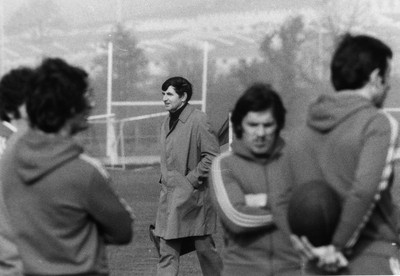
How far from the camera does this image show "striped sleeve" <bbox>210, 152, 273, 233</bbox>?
5.02m

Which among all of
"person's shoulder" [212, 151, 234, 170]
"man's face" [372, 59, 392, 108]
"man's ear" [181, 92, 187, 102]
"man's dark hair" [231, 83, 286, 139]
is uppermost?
"man's face" [372, 59, 392, 108]

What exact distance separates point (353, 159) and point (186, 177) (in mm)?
4830

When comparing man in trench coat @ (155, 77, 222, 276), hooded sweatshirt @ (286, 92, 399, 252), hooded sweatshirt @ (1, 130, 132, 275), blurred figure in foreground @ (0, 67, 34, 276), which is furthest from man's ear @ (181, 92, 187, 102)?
hooded sweatshirt @ (1, 130, 132, 275)

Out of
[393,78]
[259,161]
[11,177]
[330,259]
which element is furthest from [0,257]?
[393,78]

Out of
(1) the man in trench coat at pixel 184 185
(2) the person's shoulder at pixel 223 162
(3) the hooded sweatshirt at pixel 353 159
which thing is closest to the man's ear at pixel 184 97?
(1) the man in trench coat at pixel 184 185

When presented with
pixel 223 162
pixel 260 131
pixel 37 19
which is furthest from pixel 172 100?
pixel 37 19

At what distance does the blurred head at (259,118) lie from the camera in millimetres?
5102

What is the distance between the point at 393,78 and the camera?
18.7 metres

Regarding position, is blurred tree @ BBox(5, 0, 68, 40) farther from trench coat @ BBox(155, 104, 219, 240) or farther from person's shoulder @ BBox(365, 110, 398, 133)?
person's shoulder @ BBox(365, 110, 398, 133)

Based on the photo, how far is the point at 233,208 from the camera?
16.6ft

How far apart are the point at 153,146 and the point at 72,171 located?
53.7 ft

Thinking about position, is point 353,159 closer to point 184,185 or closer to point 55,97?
point 55,97

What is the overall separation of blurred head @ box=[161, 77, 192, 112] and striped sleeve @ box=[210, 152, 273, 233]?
426cm

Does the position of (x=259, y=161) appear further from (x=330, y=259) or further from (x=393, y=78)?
(x=393, y=78)
